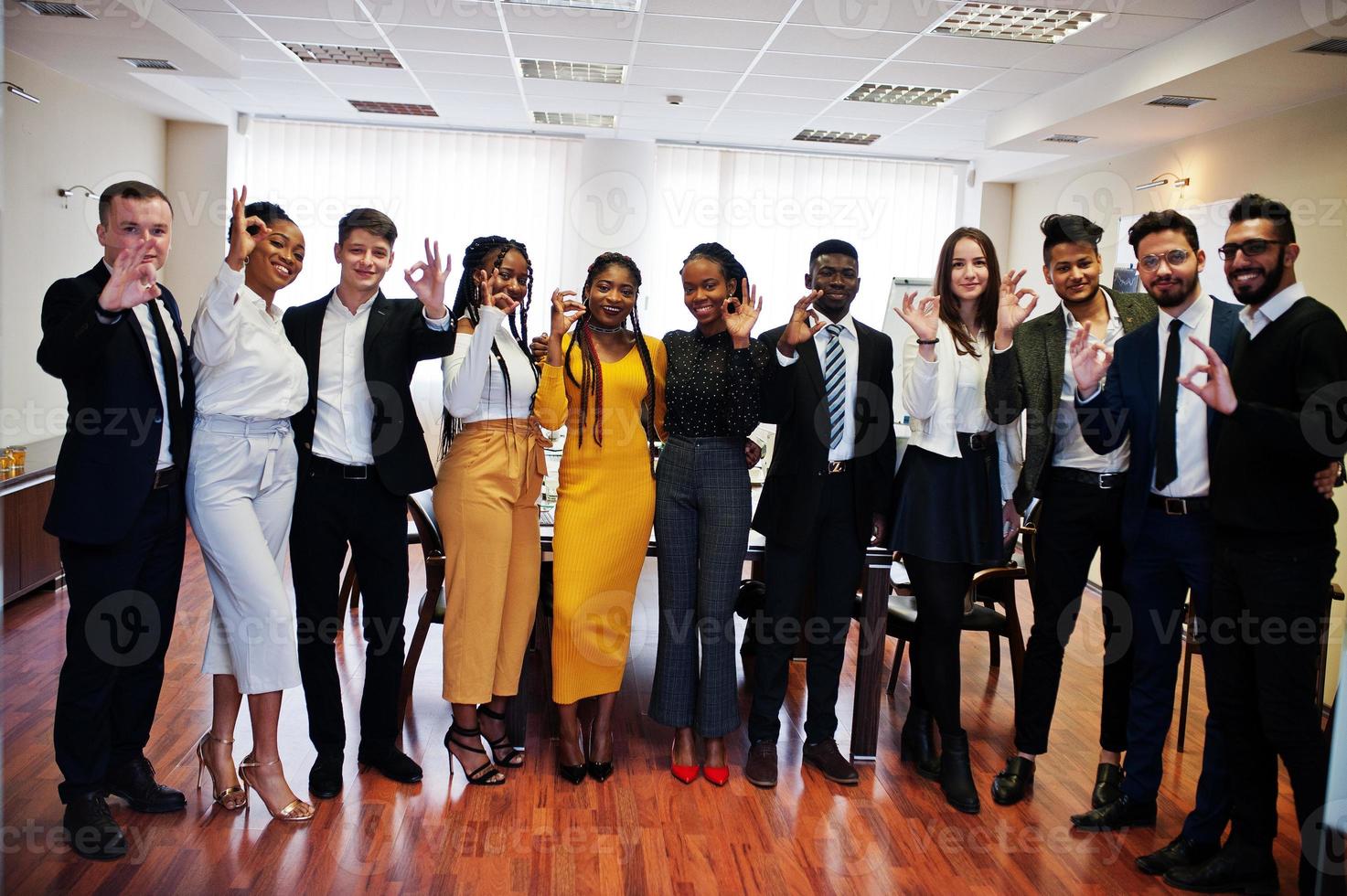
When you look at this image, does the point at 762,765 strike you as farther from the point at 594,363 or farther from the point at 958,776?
the point at 594,363

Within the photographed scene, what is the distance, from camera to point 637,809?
3.08 metres

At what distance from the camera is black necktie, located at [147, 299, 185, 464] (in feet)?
8.87

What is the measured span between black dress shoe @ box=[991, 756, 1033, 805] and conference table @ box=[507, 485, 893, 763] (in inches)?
17.1

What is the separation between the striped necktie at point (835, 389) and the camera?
10.4 ft

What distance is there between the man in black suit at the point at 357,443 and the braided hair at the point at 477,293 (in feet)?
0.34

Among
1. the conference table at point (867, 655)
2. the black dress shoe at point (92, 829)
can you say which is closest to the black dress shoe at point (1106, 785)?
the conference table at point (867, 655)

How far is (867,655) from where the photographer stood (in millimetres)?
3398

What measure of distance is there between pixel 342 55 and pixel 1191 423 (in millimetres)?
5335

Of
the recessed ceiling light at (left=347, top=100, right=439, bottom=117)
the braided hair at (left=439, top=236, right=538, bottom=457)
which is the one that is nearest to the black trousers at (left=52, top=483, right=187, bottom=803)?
the braided hair at (left=439, top=236, right=538, bottom=457)

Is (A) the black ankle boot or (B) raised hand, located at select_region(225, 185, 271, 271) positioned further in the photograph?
(A) the black ankle boot

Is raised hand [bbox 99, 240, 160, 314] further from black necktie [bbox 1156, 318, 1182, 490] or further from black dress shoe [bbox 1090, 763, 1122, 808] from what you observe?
black dress shoe [bbox 1090, 763, 1122, 808]

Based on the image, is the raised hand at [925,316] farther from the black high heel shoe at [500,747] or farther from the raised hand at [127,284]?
the raised hand at [127,284]

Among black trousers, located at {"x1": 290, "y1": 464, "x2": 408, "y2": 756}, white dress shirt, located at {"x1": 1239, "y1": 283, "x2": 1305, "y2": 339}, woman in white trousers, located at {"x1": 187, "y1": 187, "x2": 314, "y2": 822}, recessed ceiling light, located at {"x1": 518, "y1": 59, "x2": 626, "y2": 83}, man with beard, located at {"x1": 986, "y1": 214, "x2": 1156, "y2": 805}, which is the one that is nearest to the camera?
white dress shirt, located at {"x1": 1239, "y1": 283, "x2": 1305, "y2": 339}

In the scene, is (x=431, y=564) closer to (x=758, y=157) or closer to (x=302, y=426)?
(x=302, y=426)
